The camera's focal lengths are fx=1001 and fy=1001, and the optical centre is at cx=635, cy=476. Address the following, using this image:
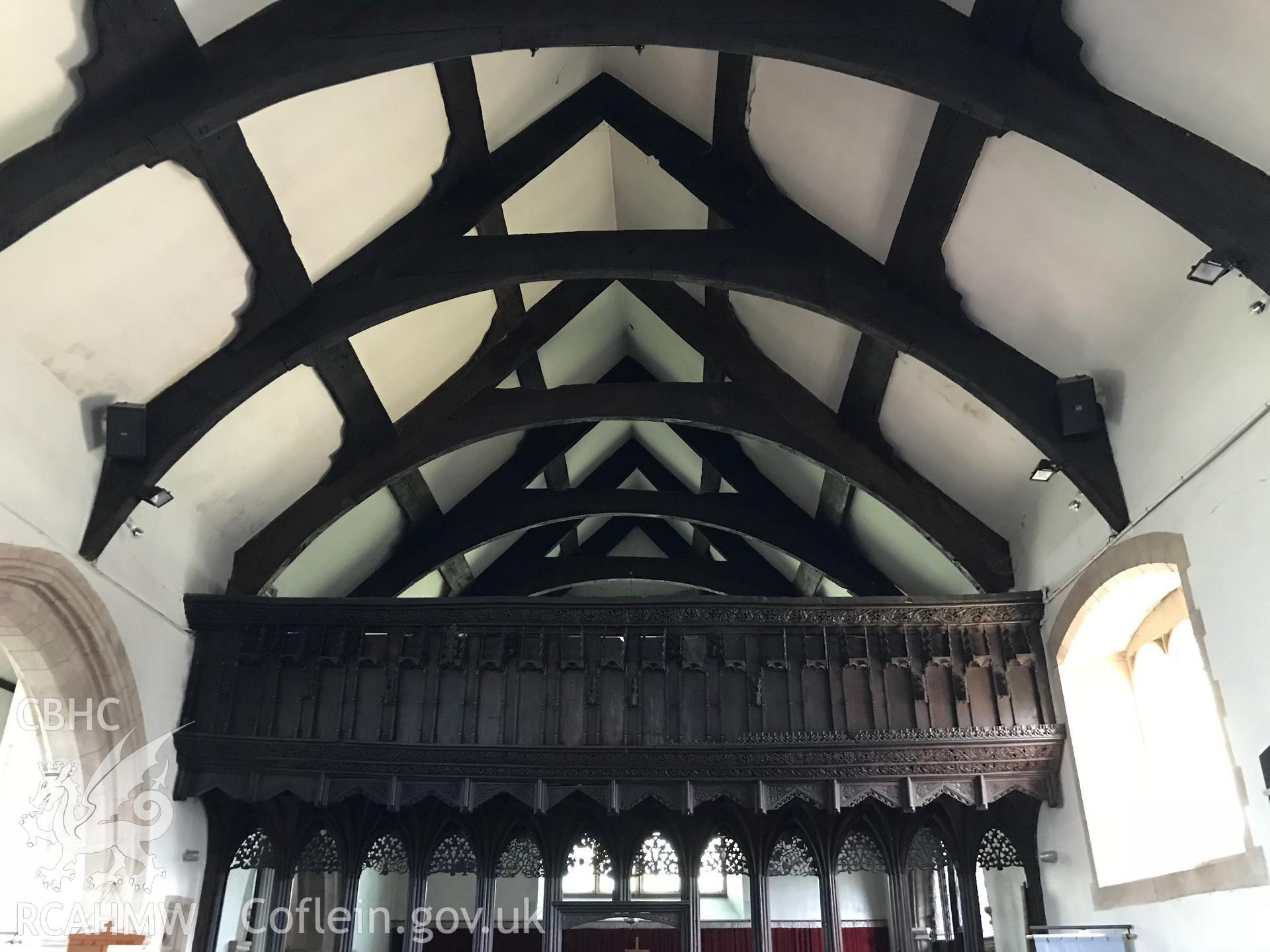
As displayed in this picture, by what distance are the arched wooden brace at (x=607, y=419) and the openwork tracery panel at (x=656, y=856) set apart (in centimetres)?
305

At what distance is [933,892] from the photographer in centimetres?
1063

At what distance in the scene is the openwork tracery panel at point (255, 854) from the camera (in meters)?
7.31

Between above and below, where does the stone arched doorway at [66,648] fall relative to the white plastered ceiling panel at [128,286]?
below

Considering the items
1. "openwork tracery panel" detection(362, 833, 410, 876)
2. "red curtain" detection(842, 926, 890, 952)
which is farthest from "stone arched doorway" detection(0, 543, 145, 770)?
"red curtain" detection(842, 926, 890, 952)

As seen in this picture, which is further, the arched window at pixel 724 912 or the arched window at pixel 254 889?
the arched window at pixel 724 912

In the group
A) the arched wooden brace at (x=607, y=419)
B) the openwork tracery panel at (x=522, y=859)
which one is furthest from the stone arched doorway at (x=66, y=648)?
the openwork tracery panel at (x=522, y=859)

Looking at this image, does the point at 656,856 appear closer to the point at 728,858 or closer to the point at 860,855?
the point at 728,858

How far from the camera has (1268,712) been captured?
14.8 ft

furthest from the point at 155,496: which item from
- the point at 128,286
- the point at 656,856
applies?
the point at 656,856

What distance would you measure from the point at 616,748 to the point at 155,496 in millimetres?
3392

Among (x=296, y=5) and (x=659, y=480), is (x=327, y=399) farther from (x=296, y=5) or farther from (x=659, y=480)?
(x=659, y=480)

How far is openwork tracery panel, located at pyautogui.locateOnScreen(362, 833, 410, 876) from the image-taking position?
24.3ft

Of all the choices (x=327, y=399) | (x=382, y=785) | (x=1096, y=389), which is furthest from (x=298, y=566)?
(x=1096, y=389)

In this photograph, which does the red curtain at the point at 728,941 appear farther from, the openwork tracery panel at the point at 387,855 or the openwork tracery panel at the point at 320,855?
the openwork tracery panel at the point at 320,855
